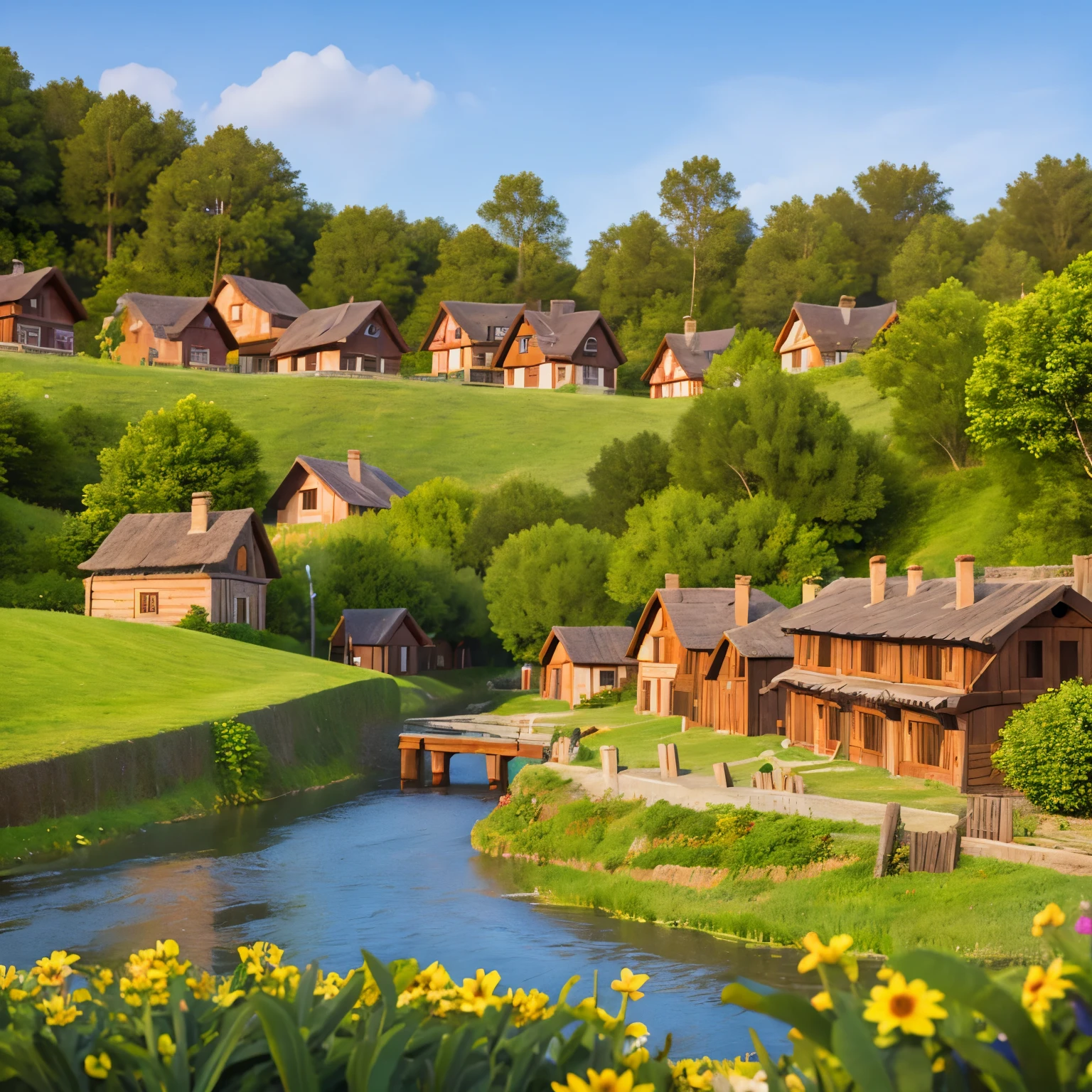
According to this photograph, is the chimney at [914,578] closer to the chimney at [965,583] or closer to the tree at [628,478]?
the chimney at [965,583]

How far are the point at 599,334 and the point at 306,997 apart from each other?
403 feet

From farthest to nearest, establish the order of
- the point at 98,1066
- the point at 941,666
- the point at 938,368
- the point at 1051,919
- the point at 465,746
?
the point at 938,368, the point at 465,746, the point at 941,666, the point at 98,1066, the point at 1051,919

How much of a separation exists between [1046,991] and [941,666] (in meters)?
32.1

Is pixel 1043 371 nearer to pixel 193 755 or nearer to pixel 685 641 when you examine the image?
pixel 685 641

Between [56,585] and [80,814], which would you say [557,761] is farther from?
[56,585]

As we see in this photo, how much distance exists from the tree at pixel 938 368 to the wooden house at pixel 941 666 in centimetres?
3955

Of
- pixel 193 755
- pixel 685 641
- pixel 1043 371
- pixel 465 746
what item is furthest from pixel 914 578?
pixel 193 755

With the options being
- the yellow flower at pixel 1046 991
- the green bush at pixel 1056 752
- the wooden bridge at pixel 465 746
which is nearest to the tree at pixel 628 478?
the wooden bridge at pixel 465 746

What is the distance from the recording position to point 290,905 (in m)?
28.4

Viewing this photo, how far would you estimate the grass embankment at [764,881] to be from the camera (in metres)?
24.2

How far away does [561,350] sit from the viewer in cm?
12569

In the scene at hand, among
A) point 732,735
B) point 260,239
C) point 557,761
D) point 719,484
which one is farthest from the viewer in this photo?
point 260,239

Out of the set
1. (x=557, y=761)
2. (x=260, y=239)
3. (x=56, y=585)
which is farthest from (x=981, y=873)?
(x=260, y=239)

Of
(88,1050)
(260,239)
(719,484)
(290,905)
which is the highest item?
(260,239)
